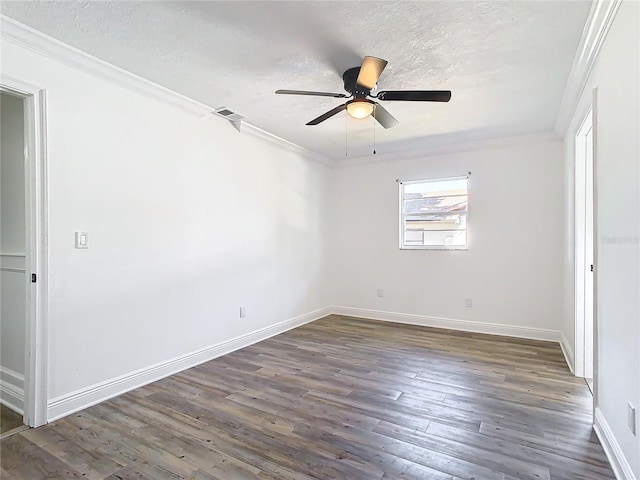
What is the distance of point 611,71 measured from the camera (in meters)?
1.88

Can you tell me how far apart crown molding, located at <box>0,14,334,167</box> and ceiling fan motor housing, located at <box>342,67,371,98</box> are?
1.48 metres

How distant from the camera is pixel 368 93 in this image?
8.43ft

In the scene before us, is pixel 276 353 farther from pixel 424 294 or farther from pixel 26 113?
pixel 26 113

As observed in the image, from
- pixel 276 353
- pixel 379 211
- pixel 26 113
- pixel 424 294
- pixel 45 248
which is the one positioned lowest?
pixel 276 353

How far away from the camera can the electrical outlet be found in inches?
59.7

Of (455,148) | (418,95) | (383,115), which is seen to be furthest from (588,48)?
(455,148)

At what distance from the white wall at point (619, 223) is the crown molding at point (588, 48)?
57 mm

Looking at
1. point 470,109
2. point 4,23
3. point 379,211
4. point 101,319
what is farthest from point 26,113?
point 379,211

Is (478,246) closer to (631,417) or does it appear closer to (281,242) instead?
(281,242)

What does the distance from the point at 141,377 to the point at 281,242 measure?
2.25m

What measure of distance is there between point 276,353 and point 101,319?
1725mm

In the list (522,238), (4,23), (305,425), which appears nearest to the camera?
(4,23)

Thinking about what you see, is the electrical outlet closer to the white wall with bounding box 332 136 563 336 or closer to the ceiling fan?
the ceiling fan

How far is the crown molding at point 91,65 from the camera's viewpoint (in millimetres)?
2082
